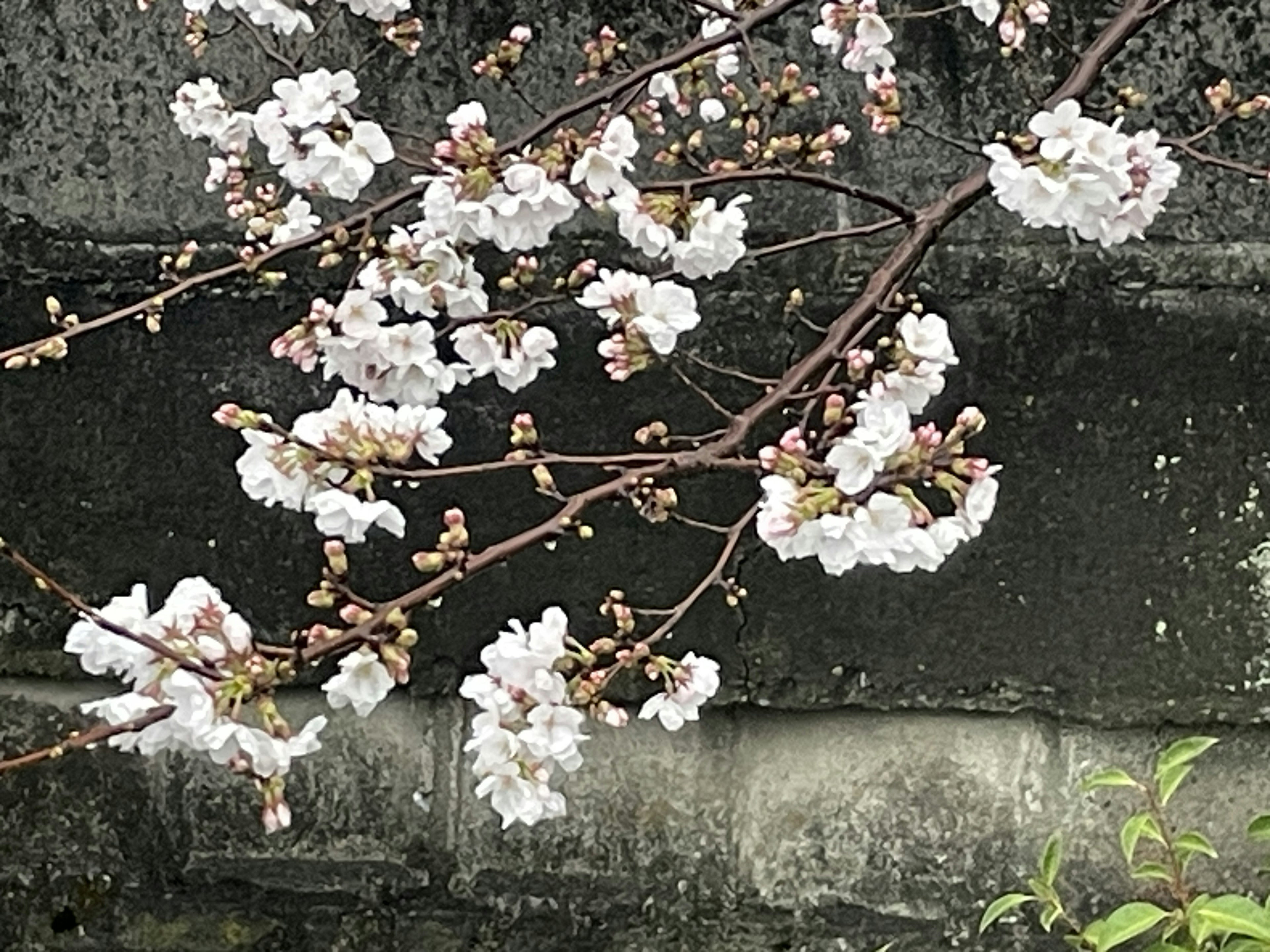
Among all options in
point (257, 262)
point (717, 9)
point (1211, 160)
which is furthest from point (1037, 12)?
point (257, 262)

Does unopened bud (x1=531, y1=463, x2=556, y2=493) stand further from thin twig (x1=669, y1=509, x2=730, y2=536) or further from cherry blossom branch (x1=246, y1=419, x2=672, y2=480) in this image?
thin twig (x1=669, y1=509, x2=730, y2=536)

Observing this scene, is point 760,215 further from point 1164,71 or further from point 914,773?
point 914,773

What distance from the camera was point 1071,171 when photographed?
1.02 meters

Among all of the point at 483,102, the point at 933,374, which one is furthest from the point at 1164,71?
the point at 483,102

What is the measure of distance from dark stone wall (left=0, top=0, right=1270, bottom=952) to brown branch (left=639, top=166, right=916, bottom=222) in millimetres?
277

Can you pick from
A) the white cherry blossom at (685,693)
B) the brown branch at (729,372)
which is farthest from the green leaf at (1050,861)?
the brown branch at (729,372)

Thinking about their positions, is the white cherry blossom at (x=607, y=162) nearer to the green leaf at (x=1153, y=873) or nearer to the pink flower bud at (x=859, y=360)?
the pink flower bud at (x=859, y=360)

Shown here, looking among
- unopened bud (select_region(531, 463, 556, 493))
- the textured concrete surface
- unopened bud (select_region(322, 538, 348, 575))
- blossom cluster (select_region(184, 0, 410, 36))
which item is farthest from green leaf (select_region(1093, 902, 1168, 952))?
blossom cluster (select_region(184, 0, 410, 36))

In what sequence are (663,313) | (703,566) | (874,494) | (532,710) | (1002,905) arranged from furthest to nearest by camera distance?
(703,566), (1002,905), (663,313), (532,710), (874,494)

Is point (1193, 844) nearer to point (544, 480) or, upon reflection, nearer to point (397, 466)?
point (544, 480)

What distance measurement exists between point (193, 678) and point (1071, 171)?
758 millimetres

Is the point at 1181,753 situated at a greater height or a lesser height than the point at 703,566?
lesser

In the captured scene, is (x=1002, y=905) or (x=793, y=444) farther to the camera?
(x=1002, y=905)

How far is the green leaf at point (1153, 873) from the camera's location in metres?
1.36
